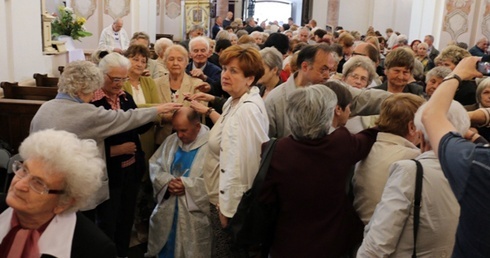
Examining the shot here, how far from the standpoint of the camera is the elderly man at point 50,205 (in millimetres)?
2018

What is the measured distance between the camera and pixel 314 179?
260 cm

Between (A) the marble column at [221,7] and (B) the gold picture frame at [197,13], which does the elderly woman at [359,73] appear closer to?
(B) the gold picture frame at [197,13]

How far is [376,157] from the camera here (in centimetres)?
267

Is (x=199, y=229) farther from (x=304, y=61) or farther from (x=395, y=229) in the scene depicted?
(x=395, y=229)

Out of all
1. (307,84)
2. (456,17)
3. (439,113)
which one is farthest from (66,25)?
(456,17)

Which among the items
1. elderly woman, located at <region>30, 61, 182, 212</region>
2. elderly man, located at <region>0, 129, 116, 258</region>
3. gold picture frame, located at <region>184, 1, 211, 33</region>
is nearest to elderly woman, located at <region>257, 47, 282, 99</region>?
elderly woman, located at <region>30, 61, 182, 212</region>

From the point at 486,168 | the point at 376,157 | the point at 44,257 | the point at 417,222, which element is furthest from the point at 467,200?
the point at 44,257

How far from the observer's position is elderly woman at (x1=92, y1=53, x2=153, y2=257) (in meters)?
3.66

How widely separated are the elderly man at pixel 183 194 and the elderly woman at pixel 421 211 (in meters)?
1.77

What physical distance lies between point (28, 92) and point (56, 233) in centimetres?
400

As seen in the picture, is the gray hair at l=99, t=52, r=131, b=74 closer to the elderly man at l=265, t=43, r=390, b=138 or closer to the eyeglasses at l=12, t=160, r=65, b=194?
the elderly man at l=265, t=43, r=390, b=138

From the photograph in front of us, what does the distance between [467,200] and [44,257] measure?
5.19 feet

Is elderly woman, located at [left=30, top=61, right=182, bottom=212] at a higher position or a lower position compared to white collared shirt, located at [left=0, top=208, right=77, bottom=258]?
higher

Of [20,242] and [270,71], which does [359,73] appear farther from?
[20,242]
